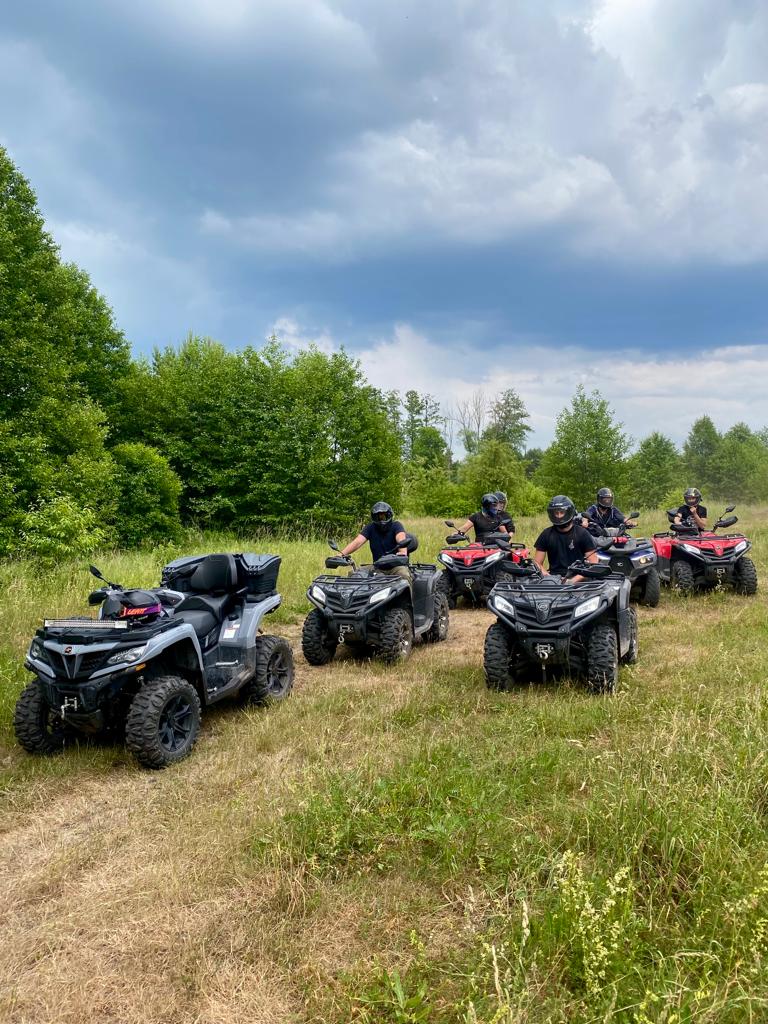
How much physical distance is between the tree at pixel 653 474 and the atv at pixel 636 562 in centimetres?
3379

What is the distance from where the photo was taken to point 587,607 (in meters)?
4.93

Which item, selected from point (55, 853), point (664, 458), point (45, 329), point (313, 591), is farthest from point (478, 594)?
point (664, 458)

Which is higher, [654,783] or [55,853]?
[654,783]

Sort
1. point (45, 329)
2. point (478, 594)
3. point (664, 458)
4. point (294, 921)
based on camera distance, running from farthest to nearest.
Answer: point (664, 458) < point (45, 329) < point (478, 594) < point (294, 921)

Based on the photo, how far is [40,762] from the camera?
4.02 meters

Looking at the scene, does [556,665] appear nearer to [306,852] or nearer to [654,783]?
[654,783]

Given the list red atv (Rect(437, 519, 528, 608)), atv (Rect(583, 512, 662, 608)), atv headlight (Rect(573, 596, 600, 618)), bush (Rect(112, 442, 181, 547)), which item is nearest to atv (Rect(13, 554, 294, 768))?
atv headlight (Rect(573, 596, 600, 618))

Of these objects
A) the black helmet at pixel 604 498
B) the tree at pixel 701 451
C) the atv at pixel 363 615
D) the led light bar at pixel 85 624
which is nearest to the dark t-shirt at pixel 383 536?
the atv at pixel 363 615

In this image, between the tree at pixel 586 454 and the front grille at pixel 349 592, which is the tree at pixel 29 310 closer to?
the front grille at pixel 349 592

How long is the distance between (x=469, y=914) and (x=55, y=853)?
1.98m

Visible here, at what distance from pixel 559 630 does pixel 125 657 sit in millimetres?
2953

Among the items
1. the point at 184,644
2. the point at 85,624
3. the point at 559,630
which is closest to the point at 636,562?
the point at 559,630

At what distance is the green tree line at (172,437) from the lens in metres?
14.1

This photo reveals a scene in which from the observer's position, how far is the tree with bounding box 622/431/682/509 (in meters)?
42.8
